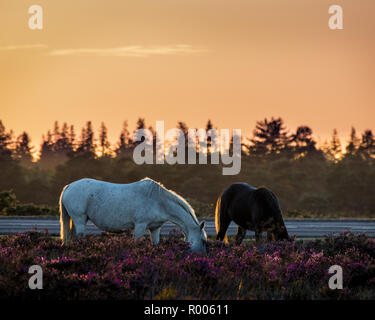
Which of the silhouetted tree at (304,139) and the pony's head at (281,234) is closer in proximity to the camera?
the pony's head at (281,234)

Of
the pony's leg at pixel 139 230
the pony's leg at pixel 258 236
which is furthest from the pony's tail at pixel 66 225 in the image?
the pony's leg at pixel 258 236

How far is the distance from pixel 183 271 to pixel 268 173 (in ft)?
149

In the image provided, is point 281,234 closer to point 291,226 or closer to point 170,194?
point 170,194

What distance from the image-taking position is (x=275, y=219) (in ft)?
48.3

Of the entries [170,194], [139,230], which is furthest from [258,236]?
[139,230]

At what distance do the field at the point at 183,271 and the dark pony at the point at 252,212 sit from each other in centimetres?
102

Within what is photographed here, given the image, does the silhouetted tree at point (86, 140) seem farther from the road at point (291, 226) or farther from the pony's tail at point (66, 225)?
the pony's tail at point (66, 225)

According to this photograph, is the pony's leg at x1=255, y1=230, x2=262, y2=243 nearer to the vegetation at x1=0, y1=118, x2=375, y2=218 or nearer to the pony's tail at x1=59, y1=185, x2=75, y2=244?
the pony's tail at x1=59, y1=185, x2=75, y2=244

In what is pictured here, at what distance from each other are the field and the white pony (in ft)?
1.63

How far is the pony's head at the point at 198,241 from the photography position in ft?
41.0

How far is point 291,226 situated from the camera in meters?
26.5

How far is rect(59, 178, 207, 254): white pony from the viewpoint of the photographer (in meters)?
12.9
